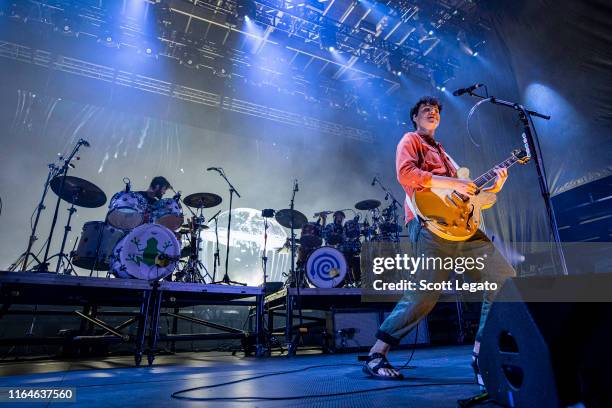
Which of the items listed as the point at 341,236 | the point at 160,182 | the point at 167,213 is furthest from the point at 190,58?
the point at 341,236

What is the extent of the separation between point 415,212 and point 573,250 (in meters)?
4.75

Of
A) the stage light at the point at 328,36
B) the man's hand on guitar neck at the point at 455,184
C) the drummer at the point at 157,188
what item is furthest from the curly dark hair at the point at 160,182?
the stage light at the point at 328,36

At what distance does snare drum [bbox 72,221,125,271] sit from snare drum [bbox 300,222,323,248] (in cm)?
376

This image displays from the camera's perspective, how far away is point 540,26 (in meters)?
6.14

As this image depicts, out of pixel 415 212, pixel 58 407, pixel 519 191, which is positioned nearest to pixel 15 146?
pixel 58 407

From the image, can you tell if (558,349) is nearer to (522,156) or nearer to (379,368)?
(379,368)

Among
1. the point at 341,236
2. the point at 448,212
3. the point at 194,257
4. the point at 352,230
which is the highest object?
the point at 352,230

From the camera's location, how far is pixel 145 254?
4.22 meters

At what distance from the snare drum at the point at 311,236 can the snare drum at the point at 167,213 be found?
2.94m

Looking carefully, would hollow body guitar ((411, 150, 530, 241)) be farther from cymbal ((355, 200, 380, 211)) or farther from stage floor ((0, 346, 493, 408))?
cymbal ((355, 200, 380, 211))

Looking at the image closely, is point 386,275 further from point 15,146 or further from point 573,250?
point 15,146

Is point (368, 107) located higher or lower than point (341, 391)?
higher

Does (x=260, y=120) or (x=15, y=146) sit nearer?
(x=15, y=146)

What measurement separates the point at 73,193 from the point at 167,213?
1.83m
